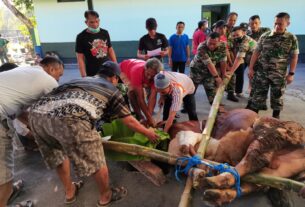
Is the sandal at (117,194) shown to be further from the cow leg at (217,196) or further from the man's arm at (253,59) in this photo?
the man's arm at (253,59)

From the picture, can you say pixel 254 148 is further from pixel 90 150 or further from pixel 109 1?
pixel 109 1

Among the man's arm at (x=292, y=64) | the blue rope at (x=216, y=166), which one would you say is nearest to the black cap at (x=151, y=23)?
the man's arm at (x=292, y=64)

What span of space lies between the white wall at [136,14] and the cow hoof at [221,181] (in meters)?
8.84

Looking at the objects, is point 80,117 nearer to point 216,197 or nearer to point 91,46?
point 216,197

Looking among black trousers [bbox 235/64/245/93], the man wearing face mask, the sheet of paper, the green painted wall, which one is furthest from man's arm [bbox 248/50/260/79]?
the green painted wall

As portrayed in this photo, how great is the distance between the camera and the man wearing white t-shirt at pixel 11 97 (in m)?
2.14

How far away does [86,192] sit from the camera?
2.69 m

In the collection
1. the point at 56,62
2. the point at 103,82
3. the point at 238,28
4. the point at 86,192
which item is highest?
the point at 238,28

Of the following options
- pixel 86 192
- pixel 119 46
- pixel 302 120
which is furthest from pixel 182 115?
pixel 119 46

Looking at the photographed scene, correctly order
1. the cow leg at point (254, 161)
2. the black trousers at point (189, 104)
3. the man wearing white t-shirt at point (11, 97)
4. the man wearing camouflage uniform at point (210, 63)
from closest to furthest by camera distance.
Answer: the cow leg at point (254, 161)
the man wearing white t-shirt at point (11, 97)
the black trousers at point (189, 104)
the man wearing camouflage uniform at point (210, 63)

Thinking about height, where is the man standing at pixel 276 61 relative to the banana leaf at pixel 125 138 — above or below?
above

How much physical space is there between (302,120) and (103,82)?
374cm

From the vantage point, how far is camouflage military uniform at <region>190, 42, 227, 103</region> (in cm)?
416

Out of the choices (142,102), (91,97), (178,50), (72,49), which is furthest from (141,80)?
(72,49)
